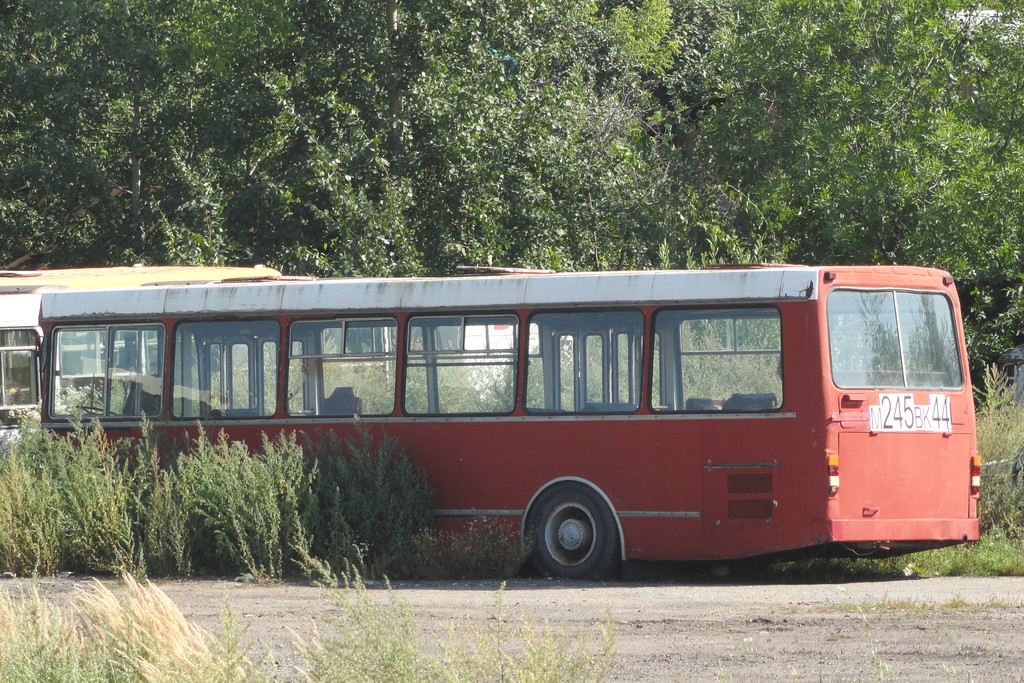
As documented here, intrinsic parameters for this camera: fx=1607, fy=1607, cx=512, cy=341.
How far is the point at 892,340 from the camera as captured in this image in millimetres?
13367

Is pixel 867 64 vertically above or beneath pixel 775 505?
above

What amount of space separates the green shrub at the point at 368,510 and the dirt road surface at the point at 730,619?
2.32ft

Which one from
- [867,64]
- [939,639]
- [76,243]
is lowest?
[939,639]

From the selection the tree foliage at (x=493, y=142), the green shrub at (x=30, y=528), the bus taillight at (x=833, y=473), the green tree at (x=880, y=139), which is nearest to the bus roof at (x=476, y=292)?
the bus taillight at (x=833, y=473)

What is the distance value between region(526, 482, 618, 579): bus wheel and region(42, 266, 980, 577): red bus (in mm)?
18

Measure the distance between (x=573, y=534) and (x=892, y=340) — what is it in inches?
125

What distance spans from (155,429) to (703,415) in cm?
581

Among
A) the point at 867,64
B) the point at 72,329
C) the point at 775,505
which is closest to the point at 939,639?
the point at 775,505

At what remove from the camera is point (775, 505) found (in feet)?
42.5

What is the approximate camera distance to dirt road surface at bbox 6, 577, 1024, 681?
8.72 meters

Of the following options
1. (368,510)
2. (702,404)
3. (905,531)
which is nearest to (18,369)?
(368,510)

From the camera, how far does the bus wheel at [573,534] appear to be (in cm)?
1370

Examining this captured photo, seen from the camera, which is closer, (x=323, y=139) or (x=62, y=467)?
(x=62, y=467)

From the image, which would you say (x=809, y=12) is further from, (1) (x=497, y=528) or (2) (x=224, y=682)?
(2) (x=224, y=682)
